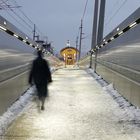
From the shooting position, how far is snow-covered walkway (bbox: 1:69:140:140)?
830cm

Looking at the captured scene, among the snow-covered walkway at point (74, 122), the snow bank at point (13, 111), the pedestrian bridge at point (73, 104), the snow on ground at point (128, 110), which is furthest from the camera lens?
the snow on ground at point (128, 110)

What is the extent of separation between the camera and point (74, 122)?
9.78 metres

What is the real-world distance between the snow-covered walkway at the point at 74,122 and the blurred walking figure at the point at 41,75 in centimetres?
45

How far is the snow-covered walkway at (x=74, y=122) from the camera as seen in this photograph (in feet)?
27.2

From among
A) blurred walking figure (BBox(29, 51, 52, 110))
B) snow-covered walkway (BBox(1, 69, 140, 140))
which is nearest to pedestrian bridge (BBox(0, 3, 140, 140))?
snow-covered walkway (BBox(1, 69, 140, 140))

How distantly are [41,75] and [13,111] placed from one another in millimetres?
1460

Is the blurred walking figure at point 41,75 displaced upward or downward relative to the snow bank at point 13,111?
upward

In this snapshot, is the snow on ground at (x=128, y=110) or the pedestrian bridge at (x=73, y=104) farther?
the snow on ground at (x=128, y=110)

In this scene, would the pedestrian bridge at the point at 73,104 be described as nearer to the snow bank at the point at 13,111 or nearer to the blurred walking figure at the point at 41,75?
the snow bank at the point at 13,111

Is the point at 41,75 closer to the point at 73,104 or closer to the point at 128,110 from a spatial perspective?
the point at 73,104

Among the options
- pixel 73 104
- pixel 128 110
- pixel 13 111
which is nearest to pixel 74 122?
pixel 128 110

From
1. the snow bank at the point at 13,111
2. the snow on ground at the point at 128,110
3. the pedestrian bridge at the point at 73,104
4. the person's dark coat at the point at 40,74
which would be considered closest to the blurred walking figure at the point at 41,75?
the person's dark coat at the point at 40,74

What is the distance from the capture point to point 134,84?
464 inches

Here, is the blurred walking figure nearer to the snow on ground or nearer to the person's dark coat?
the person's dark coat
